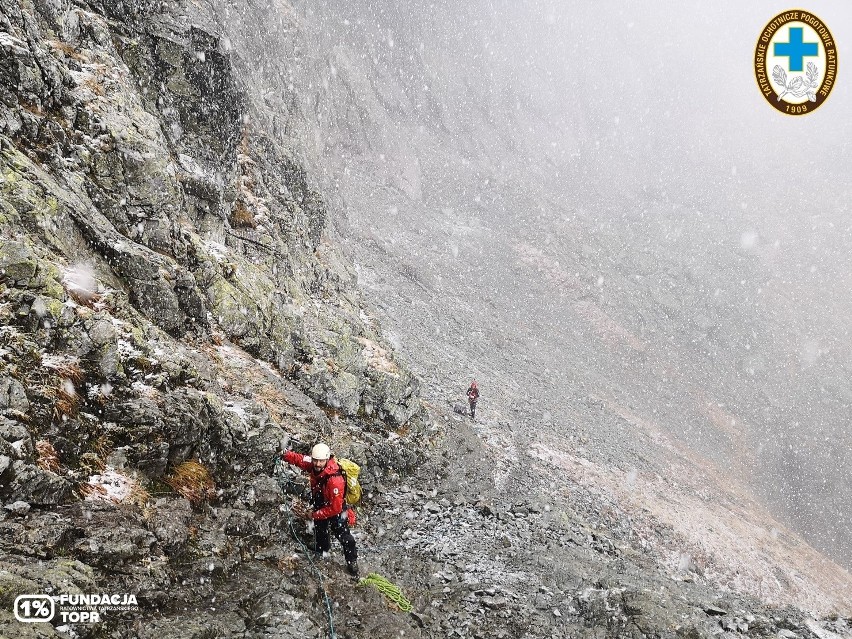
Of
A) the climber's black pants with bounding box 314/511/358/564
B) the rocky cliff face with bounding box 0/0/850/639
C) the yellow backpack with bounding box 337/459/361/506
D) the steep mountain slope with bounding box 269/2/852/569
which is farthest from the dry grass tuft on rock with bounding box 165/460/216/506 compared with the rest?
the steep mountain slope with bounding box 269/2/852/569

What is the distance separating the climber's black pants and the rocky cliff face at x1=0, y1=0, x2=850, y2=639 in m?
0.33

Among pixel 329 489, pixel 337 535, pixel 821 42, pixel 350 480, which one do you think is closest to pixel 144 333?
pixel 329 489

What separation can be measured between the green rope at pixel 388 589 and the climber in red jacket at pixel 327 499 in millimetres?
239

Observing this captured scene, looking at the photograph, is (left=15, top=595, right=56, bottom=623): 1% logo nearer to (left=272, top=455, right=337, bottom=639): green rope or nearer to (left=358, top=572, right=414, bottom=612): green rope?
(left=272, top=455, right=337, bottom=639): green rope

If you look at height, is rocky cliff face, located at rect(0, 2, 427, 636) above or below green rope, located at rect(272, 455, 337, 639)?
above

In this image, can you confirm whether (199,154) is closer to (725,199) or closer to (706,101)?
(725,199)

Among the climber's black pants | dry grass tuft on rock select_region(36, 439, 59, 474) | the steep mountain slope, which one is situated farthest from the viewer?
the steep mountain slope

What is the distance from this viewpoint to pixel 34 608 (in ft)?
14.7

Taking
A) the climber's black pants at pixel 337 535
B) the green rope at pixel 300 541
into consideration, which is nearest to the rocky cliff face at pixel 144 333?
the green rope at pixel 300 541

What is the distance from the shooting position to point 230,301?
1107 centimetres

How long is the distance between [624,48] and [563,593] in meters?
100

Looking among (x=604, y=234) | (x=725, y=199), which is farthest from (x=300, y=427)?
(x=725, y=199)

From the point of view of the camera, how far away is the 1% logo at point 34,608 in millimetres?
4332

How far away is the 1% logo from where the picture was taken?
171 inches
